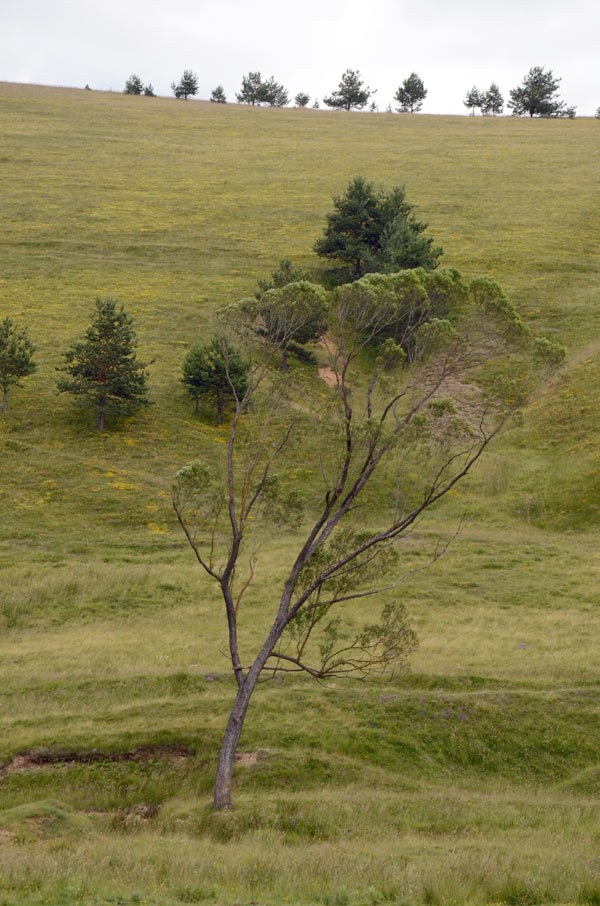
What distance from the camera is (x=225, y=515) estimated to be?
134 ft

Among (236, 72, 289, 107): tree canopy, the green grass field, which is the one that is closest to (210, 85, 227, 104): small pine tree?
(236, 72, 289, 107): tree canopy

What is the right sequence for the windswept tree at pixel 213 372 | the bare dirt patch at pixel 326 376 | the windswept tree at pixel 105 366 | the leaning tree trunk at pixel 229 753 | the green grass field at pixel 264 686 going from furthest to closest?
the bare dirt patch at pixel 326 376 < the windswept tree at pixel 213 372 < the windswept tree at pixel 105 366 < the leaning tree trunk at pixel 229 753 < the green grass field at pixel 264 686

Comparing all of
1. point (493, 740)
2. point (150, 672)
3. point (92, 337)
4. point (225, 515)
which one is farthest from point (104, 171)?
point (493, 740)

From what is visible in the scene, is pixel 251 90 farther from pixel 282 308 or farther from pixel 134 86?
pixel 282 308

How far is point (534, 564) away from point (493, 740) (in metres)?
14.6

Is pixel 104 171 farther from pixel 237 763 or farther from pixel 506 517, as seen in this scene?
pixel 237 763

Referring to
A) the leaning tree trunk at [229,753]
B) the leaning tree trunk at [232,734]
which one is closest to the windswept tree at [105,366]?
the leaning tree trunk at [232,734]

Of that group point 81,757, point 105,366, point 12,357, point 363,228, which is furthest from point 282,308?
point 363,228

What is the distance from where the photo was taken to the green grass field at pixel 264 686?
1370 centimetres

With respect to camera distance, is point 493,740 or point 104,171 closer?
point 493,740

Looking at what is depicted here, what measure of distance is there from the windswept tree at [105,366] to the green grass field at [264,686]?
7.89 ft

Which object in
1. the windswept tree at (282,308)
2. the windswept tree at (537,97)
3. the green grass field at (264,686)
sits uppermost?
the windswept tree at (537,97)

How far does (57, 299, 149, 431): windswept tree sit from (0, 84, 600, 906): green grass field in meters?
2.41

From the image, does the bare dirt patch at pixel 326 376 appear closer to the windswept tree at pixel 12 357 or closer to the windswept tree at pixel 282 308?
the windswept tree at pixel 12 357
